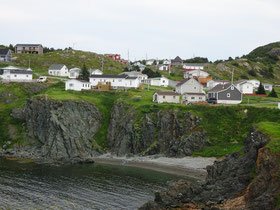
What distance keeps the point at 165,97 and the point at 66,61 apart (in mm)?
77612

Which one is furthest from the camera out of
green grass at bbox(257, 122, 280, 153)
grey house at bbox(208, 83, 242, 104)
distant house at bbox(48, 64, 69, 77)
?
distant house at bbox(48, 64, 69, 77)

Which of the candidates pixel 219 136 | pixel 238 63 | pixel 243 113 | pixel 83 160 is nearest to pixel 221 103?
pixel 243 113

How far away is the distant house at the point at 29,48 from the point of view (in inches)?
6545

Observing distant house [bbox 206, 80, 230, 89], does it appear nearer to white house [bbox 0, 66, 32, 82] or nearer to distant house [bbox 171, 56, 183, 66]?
distant house [bbox 171, 56, 183, 66]

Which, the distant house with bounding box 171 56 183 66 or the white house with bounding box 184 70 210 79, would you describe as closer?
the white house with bounding box 184 70 210 79

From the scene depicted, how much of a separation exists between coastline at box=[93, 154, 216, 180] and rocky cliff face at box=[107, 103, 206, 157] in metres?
2.71

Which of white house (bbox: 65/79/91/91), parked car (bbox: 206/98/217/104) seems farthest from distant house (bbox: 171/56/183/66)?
parked car (bbox: 206/98/217/104)

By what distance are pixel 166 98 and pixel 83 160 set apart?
29169 millimetres

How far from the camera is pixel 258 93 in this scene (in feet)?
365

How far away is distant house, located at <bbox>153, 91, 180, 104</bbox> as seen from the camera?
89.4m

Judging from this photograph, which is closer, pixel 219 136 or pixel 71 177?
pixel 71 177

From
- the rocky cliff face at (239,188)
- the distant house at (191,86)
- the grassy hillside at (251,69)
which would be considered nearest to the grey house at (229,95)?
the distant house at (191,86)

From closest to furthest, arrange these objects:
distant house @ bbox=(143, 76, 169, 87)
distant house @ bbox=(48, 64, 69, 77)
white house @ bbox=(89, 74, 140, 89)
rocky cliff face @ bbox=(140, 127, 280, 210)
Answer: rocky cliff face @ bbox=(140, 127, 280, 210) < white house @ bbox=(89, 74, 140, 89) < distant house @ bbox=(143, 76, 169, 87) < distant house @ bbox=(48, 64, 69, 77)

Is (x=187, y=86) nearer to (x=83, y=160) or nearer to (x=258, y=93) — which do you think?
(x=258, y=93)
